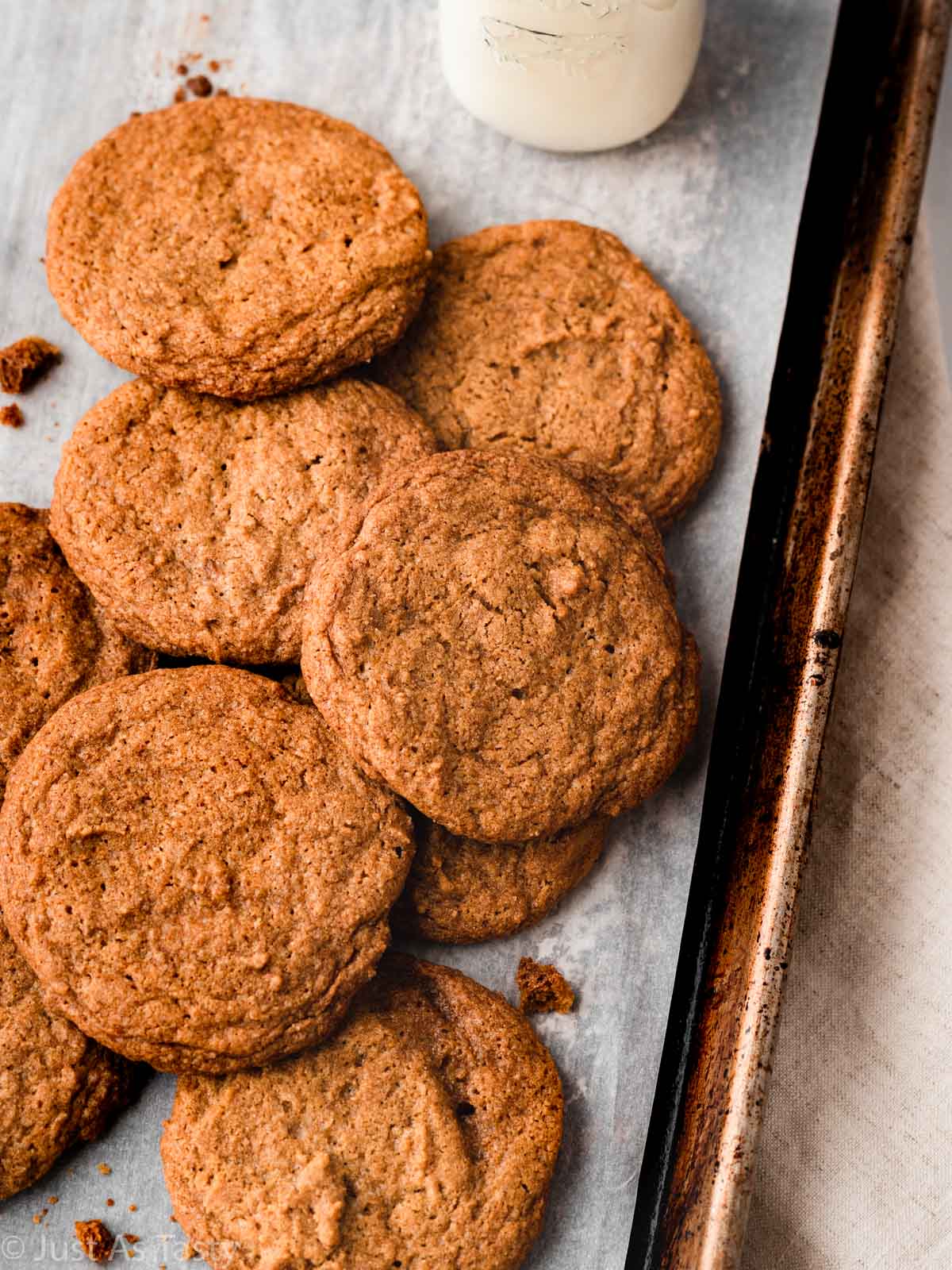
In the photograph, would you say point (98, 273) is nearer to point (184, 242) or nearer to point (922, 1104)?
point (184, 242)

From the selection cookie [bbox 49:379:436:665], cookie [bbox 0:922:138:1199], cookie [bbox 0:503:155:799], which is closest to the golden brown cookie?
cookie [bbox 49:379:436:665]

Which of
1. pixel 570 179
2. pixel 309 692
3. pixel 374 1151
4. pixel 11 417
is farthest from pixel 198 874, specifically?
pixel 570 179

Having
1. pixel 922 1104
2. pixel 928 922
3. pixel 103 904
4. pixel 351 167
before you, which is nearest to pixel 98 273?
pixel 351 167

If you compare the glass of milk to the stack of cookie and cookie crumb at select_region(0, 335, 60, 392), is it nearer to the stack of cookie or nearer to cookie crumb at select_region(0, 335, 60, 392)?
the stack of cookie

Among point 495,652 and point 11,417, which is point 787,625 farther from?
point 11,417

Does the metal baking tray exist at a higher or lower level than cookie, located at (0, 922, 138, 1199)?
higher

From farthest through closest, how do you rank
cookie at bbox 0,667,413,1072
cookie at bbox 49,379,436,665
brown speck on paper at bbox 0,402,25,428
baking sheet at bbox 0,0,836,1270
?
1. brown speck on paper at bbox 0,402,25,428
2. baking sheet at bbox 0,0,836,1270
3. cookie at bbox 49,379,436,665
4. cookie at bbox 0,667,413,1072

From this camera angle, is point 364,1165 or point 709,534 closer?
point 364,1165

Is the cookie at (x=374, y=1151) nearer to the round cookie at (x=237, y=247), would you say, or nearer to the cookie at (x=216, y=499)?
the cookie at (x=216, y=499)
